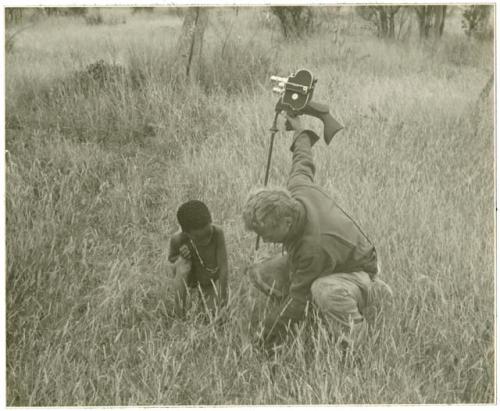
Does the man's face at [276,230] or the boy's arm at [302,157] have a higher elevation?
the boy's arm at [302,157]

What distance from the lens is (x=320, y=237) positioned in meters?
2.51

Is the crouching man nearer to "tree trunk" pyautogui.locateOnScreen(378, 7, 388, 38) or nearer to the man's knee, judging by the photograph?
the man's knee

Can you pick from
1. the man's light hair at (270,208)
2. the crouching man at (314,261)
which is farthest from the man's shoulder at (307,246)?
the man's light hair at (270,208)

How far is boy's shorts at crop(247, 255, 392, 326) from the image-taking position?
100 inches

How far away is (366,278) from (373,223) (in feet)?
1.20

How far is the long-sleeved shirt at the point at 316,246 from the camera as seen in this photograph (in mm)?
2518

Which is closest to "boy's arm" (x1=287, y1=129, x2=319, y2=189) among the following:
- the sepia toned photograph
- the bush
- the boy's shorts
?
the sepia toned photograph

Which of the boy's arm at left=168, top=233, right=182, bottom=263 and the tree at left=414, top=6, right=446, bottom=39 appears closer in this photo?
the boy's arm at left=168, top=233, right=182, bottom=263

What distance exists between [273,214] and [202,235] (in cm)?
38

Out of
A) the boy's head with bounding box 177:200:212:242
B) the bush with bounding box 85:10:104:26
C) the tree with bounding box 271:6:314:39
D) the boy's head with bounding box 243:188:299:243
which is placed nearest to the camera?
the boy's head with bounding box 243:188:299:243

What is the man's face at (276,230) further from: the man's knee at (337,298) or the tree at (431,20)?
the tree at (431,20)

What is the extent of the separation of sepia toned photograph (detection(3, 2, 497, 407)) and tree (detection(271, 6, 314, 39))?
0.01 m

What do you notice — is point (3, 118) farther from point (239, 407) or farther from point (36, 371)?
point (239, 407)

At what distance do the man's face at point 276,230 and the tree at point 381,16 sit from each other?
1.39 meters
